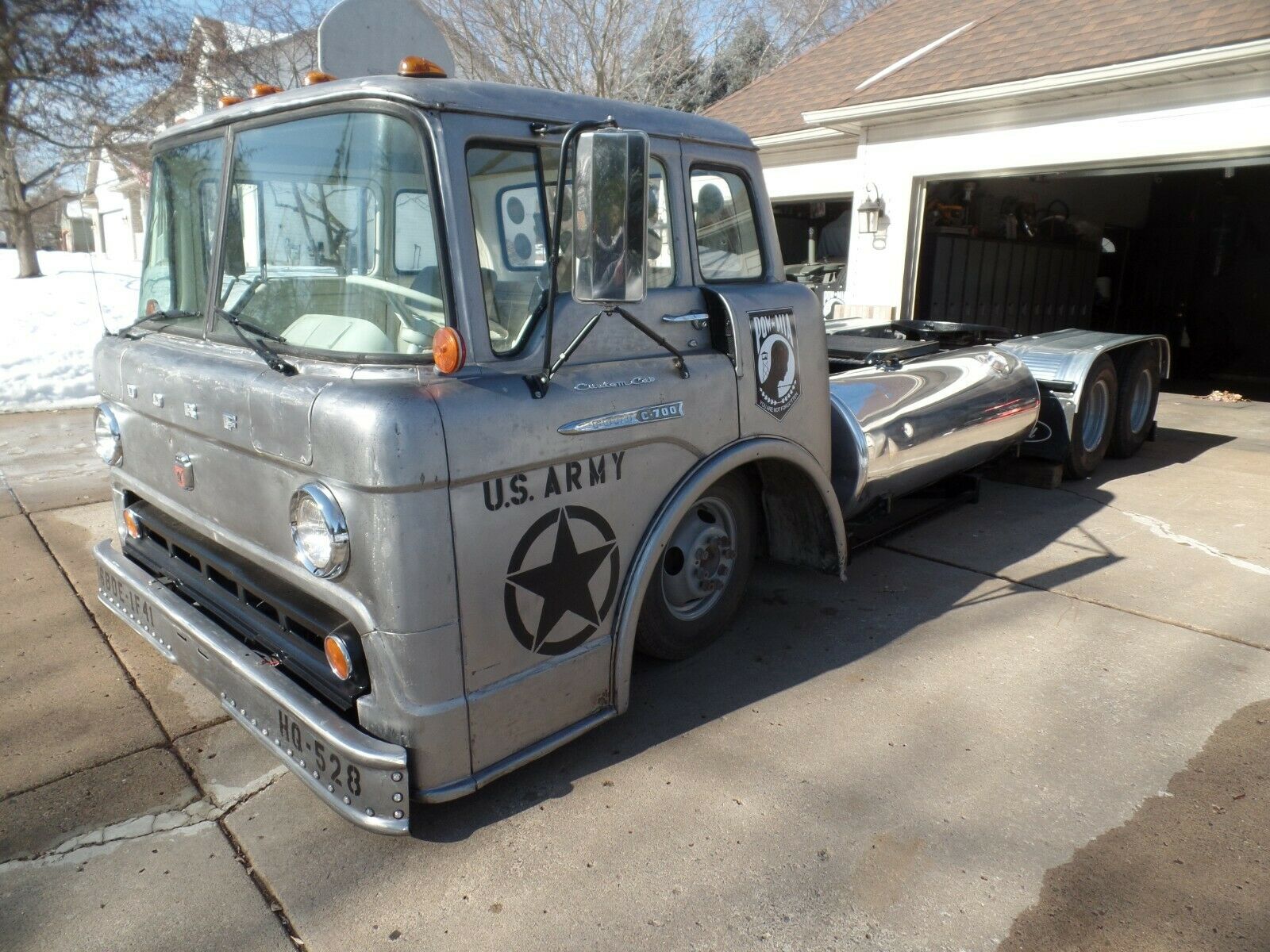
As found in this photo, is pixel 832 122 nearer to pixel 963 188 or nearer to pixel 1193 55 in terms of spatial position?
pixel 963 188

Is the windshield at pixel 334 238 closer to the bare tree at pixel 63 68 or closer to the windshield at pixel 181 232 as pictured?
the windshield at pixel 181 232

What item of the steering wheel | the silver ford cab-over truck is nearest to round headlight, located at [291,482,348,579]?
the silver ford cab-over truck

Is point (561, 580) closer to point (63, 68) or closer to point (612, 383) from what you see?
point (612, 383)

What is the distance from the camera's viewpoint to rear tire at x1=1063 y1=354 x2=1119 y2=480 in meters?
6.70

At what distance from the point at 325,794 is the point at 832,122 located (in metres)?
11.1

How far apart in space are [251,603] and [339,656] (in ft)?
2.25

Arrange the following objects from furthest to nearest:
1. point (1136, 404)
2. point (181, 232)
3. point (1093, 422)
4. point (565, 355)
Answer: point (1136, 404) → point (1093, 422) → point (181, 232) → point (565, 355)

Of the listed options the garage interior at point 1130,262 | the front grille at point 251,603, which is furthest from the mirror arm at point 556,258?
the garage interior at point 1130,262

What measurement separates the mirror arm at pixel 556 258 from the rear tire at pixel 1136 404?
20.2ft

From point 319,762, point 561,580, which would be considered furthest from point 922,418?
point 319,762

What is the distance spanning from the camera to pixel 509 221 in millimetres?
2711

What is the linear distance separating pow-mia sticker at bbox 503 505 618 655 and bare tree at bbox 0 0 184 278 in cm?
1603

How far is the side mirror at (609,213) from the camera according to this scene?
2.40 meters

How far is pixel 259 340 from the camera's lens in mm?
2855
